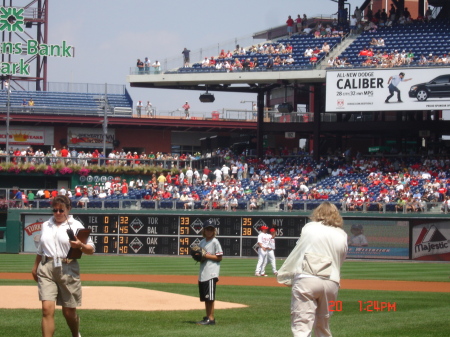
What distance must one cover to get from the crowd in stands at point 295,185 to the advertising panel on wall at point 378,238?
24.6 inches

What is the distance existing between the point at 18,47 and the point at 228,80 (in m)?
18.4

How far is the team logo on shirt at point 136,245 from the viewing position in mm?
34000

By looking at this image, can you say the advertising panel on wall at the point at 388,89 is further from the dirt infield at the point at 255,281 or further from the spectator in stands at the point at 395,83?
the dirt infield at the point at 255,281

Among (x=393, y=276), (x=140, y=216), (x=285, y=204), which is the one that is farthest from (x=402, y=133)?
(x=393, y=276)

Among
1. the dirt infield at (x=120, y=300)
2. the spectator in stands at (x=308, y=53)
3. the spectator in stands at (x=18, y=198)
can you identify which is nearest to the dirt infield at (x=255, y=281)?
the dirt infield at (x=120, y=300)

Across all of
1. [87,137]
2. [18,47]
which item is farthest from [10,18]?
[87,137]

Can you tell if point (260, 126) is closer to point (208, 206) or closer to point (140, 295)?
point (208, 206)

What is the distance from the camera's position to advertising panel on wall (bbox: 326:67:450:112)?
36188 mm

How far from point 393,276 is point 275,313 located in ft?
39.7

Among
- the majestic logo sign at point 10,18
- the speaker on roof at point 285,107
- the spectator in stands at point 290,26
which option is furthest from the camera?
the majestic logo sign at point 10,18

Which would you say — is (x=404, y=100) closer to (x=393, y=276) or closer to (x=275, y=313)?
(x=393, y=276)

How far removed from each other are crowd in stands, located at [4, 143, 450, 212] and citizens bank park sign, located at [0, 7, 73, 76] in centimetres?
1428

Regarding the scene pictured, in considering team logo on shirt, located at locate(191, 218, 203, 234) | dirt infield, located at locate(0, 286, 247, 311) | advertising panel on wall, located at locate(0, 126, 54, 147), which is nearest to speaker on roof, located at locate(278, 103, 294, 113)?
team logo on shirt, located at locate(191, 218, 203, 234)

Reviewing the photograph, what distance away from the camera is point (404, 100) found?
36844 mm
